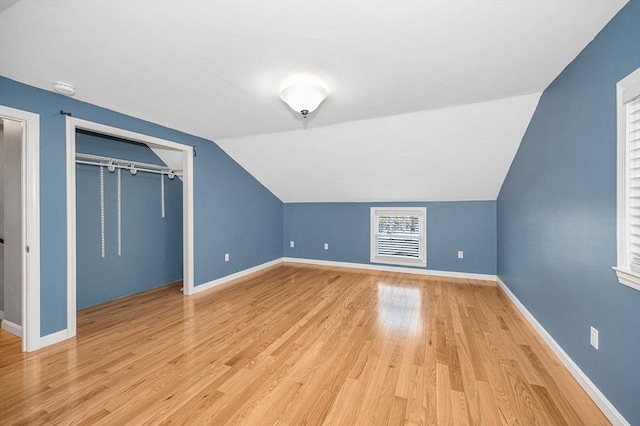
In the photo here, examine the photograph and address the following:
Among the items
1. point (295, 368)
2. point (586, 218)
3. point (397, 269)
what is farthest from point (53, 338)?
point (397, 269)

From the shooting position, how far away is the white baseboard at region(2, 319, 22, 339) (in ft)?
7.83

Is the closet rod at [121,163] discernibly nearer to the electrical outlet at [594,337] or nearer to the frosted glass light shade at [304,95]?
the frosted glass light shade at [304,95]

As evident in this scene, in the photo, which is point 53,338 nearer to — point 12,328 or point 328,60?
point 12,328

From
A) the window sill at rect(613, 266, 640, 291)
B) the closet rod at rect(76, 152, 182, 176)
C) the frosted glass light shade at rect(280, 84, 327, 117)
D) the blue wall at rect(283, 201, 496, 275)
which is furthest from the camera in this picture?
the blue wall at rect(283, 201, 496, 275)

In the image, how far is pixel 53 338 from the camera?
7.47ft

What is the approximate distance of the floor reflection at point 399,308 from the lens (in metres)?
2.58

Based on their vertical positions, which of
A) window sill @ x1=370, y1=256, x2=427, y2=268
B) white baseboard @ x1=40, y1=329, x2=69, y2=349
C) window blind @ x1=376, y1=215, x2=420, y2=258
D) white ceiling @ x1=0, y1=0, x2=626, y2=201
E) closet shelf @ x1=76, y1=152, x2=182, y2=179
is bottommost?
white baseboard @ x1=40, y1=329, x2=69, y2=349

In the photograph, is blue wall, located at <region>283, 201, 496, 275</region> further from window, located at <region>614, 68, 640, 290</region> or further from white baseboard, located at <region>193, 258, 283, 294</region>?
window, located at <region>614, 68, 640, 290</region>

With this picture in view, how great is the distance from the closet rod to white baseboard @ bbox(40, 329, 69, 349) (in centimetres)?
184

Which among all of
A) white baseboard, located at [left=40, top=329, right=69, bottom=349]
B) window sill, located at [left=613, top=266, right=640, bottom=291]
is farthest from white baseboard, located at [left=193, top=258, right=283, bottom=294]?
window sill, located at [left=613, top=266, right=640, bottom=291]

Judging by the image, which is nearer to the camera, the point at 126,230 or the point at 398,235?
the point at 126,230

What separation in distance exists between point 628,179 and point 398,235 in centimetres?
354

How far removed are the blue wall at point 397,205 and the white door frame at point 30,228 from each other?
387 centimetres

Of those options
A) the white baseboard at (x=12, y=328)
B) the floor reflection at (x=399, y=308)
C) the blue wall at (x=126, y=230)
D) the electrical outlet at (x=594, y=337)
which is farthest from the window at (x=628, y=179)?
the blue wall at (x=126, y=230)
